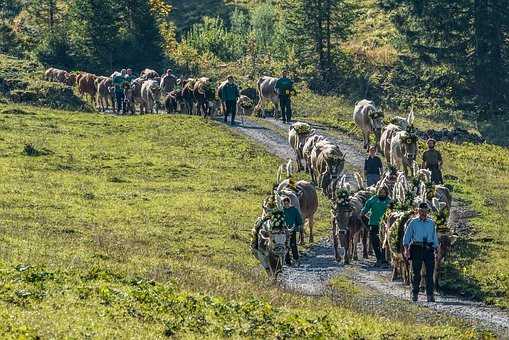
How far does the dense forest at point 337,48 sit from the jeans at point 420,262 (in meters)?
44.5

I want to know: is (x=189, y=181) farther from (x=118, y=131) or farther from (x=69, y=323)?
(x=69, y=323)

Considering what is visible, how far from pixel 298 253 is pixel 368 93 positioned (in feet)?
143

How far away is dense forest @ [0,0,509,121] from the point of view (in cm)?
6962

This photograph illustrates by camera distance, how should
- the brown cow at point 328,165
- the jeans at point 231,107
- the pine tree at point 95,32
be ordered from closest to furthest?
1. the brown cow at point 328,165
2. the jeans at point 231,107
3. the pine tree at point 95,32

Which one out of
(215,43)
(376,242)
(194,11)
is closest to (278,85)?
(376,242)

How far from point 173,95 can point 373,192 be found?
28.1 meters

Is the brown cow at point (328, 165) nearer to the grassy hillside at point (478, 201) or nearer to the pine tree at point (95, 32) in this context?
the grassy hillside at point (478, 201)

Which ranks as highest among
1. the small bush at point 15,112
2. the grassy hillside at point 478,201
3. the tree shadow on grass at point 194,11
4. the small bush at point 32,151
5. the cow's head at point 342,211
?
the tree shadow on grass at point 194,11

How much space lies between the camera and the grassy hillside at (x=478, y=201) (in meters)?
26.0

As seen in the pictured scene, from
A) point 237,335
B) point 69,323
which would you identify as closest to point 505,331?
point 237,335

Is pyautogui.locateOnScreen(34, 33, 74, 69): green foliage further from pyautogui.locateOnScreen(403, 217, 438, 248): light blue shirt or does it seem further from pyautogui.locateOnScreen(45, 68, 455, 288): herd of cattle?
pyautogui.locateOnScreen(403, 217, 438, 248): light blue shirt

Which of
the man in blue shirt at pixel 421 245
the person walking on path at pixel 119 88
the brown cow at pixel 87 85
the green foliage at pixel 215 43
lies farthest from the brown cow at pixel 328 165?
the green foliage at pixel 215 43

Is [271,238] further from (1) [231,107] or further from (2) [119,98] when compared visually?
(2) [119,98]

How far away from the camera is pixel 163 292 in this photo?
19938 millimetres
